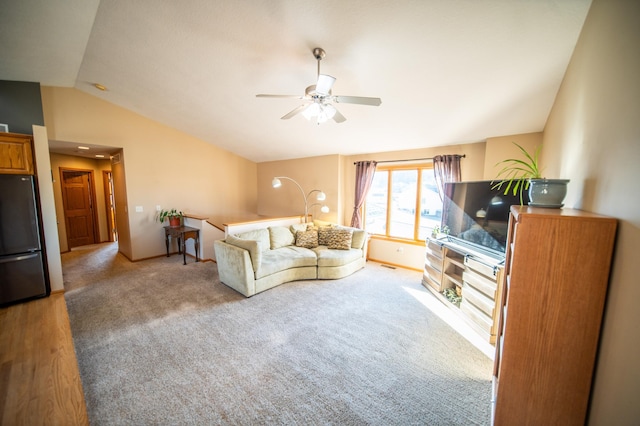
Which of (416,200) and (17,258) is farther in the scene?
(416,200)

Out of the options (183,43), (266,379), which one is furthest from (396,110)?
(266,379)

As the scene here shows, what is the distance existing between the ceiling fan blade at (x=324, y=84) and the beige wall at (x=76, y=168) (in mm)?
6803

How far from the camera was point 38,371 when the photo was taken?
1965mm

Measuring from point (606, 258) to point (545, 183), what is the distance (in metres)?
0.61

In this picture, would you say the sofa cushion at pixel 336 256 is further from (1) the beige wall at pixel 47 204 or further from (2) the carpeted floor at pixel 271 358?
(1) the beige wall at pixel 47 204

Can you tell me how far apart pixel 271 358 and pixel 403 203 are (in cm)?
389

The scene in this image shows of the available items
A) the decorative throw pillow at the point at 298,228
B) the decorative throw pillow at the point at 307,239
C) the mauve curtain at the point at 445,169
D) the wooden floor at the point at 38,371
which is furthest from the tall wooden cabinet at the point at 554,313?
the decorative throw pillow at the point at 298,228

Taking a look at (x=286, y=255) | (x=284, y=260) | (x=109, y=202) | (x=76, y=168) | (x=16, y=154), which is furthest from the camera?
(x=109, y=202)

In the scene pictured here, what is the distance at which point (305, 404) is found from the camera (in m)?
1.71

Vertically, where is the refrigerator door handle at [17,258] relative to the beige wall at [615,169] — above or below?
below

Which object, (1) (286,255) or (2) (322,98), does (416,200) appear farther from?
(2) (322,98)

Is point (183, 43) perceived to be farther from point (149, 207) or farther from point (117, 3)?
point (149, 207)

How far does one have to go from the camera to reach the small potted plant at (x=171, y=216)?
500 centimetres

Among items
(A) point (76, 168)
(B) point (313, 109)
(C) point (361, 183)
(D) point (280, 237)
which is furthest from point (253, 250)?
(A) point (76, 168)
